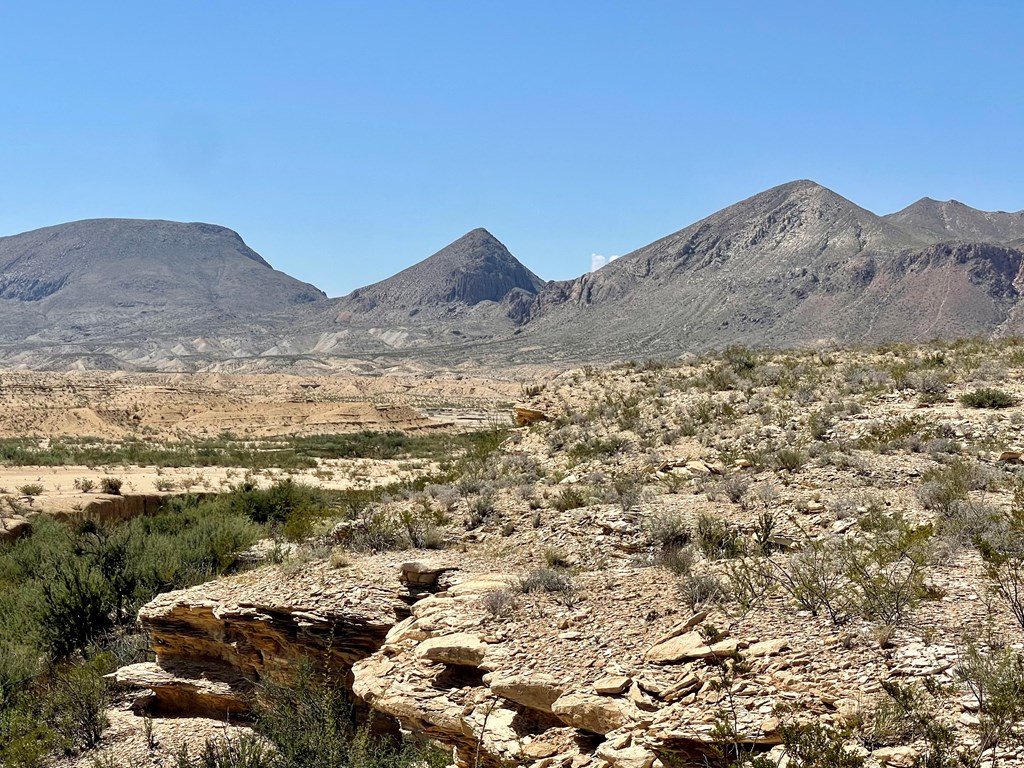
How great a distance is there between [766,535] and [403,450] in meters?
33.7

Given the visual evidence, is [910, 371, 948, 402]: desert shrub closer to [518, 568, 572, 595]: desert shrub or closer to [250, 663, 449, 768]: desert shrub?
[518, 568, 572, 595]: desert shrub

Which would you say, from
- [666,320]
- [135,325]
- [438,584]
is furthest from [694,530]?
[135,325]

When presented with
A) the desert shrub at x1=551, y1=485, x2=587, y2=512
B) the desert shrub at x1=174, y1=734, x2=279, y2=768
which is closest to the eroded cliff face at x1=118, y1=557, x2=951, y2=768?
the desert shrub at x1=174, y1=734, x2=279, y2=768

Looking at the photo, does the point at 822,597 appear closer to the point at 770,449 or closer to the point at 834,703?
the point at 834,703

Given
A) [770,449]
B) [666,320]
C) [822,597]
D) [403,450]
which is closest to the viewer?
[822,597]

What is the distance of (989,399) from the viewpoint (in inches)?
496

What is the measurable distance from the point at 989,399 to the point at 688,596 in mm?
8914

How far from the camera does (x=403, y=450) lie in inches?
1619

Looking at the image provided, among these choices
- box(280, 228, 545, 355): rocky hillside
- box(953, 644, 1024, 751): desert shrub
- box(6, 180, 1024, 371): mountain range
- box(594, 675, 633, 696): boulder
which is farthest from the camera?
box(280, 228, 545, 355): rocky hillside

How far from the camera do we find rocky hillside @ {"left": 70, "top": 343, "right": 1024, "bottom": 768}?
4.83 meters

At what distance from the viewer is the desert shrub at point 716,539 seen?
327 inches

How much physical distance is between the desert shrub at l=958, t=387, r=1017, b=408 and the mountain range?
263 ft

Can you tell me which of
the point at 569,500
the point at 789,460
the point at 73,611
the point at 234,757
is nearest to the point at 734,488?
the point at 789,460

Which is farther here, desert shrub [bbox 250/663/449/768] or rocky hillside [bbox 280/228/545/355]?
rocky hillside [bbox 280/228/545/355]
